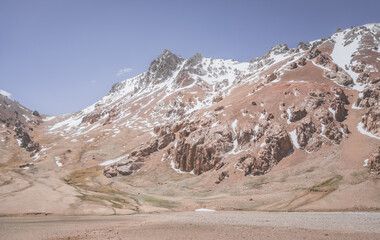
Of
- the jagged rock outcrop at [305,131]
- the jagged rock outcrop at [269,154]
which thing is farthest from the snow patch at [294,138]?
the jagged rock outcrop at [269,154]

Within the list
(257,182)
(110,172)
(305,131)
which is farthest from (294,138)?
(110,172)

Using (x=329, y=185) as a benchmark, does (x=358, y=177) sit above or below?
above

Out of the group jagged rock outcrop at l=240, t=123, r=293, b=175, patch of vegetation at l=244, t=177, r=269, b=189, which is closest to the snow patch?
jagged rock outcrop at l=240, t=123, r=293, b=175

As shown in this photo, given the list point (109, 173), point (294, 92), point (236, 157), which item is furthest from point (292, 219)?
point (109, 173)

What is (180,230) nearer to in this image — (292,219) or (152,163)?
(292,219)

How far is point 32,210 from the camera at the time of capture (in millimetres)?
47344

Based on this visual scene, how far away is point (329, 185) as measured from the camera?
4831 cm

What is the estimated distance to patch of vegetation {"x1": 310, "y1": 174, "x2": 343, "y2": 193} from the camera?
152 feet

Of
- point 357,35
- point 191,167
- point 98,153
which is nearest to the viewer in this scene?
point 191,167

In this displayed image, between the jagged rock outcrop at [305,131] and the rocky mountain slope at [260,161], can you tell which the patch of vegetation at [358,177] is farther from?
the jagged rock outcrop at [305,131]

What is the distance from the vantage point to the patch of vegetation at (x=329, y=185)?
46450mm

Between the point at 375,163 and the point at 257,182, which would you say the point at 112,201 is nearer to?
the point at 257,182

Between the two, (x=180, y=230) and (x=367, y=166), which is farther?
(x=367, y=166)

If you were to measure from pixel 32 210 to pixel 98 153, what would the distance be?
9686 cm
